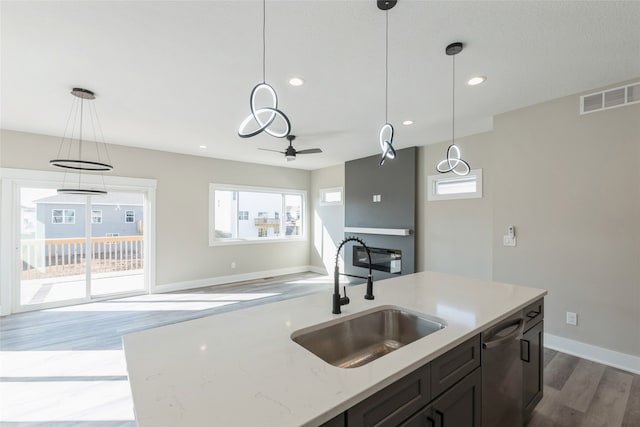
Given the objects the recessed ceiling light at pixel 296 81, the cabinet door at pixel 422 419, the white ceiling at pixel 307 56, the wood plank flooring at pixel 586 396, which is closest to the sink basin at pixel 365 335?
the cabinet door at pixel 422 419

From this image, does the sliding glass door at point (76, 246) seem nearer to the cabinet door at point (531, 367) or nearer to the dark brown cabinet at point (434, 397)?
the dark brown cabinet at point (434, 397)

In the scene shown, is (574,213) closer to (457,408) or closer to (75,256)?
(457,408)

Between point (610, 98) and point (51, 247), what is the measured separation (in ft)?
24.7

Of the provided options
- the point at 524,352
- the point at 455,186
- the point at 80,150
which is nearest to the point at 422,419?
the point at 524,352

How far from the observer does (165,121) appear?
12.5 ft

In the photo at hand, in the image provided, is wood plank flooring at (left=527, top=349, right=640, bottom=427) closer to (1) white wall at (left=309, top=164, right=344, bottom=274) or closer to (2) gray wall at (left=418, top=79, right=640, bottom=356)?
(2) gray wall at (left=418, top=79, right=640, bottom=356)

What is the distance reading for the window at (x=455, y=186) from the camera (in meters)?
4.52

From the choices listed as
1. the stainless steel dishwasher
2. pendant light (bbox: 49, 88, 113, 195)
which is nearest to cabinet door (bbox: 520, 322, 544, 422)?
the stainless steel dishwasher

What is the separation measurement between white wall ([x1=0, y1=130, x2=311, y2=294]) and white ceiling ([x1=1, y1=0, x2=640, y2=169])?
1395 millimetres

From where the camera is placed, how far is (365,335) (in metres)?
1.68

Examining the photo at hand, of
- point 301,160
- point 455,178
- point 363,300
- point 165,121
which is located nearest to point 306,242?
point 301,160

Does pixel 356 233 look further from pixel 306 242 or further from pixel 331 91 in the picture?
pixel 331 91

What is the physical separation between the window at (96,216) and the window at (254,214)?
1.87 meters

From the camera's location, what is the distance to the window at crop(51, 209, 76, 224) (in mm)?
4629
